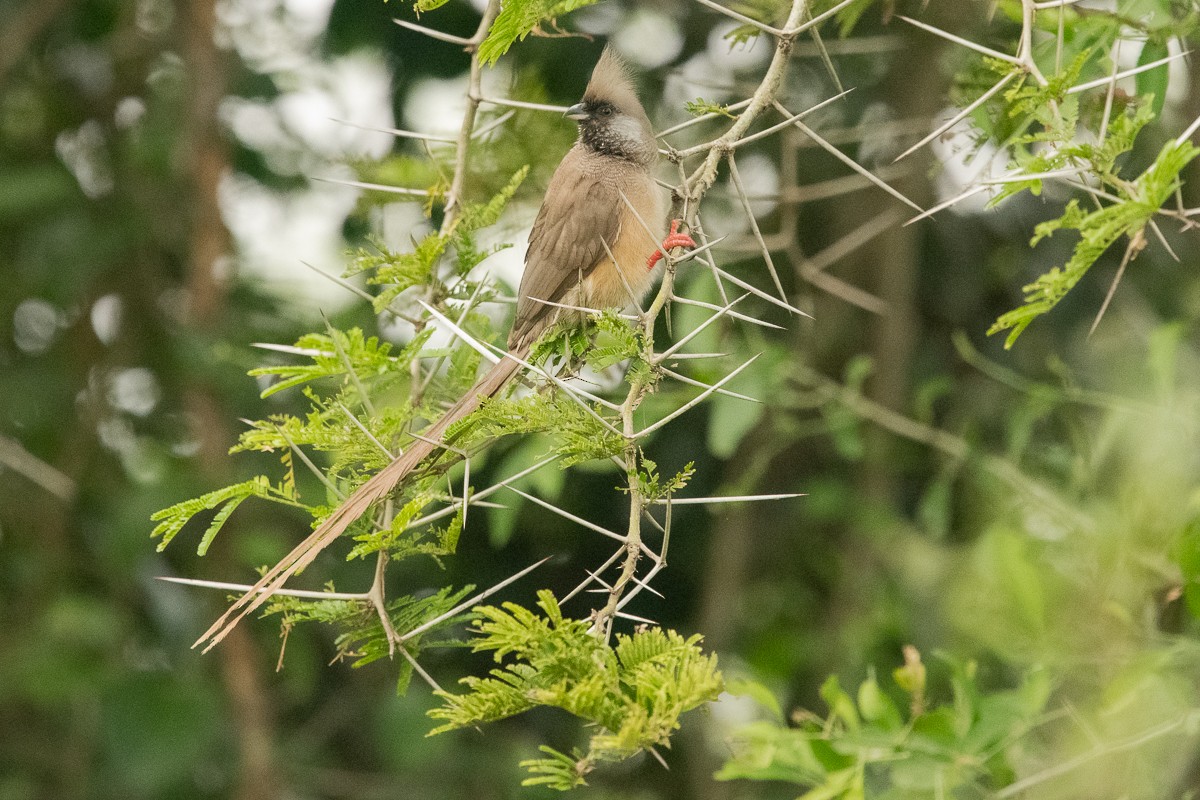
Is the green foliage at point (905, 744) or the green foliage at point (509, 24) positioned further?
the green foliage at point (905, 744)

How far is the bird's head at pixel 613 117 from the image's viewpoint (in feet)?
8.34

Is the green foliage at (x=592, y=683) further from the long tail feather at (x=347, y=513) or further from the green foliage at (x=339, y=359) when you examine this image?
the green foliage at (x=339, y=359)

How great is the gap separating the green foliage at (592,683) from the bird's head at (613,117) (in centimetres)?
130

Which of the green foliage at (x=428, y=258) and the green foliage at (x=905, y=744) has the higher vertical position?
the green foliage at (x=428, y=258)

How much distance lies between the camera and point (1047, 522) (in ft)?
10.9

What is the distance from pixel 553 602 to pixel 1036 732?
7.00 feet

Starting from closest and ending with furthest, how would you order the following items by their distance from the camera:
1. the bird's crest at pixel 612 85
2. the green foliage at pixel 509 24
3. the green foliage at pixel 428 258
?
the green foliage at pixel 509 24
the green foliage at pixel 428 258
the bird's crest at pixel 612 85

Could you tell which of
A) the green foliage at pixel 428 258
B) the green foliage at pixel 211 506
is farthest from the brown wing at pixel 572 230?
the green foliage at pixel 211 506

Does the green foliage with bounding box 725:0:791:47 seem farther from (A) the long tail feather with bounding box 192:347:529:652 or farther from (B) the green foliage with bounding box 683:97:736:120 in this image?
(A) the long tail feather with bounding box 192:347:529:652

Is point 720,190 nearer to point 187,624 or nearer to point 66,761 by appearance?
point 187,624

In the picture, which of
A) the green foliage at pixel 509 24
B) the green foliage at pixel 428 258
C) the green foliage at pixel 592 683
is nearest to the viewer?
the green foliage at pixel 592 683

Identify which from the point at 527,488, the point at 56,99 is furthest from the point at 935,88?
the point at 56,99

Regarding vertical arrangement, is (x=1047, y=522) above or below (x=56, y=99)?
above

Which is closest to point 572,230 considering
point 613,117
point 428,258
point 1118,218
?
point 613,117
